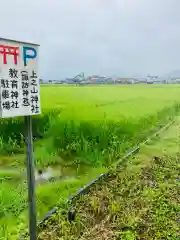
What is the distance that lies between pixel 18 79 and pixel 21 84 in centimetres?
5

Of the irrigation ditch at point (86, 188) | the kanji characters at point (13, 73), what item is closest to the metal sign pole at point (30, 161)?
the kanji characters at point (13, 73)

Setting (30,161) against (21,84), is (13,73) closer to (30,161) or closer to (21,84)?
(21,84)

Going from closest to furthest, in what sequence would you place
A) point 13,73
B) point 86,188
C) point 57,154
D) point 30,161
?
1. point 13,73
2. point 30,161
3. point 86,188
4. point 57,154

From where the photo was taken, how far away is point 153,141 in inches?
358

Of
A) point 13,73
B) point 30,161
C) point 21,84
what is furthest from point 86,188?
point 13,73

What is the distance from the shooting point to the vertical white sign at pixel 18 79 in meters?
2.47

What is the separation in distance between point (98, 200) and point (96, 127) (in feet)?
11.2

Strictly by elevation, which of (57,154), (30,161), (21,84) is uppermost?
(21,84)

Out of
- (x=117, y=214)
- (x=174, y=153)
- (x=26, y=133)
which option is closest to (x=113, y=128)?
(x=174, y=153)

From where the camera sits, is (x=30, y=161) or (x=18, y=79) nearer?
(x=18, y=79)

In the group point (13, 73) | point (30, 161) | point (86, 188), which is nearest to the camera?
point (13, 73)

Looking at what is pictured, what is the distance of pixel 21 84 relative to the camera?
2.64 meters

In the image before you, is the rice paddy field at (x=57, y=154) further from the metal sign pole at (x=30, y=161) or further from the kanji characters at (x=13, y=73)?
the kanji characters at (x=13, y=73)

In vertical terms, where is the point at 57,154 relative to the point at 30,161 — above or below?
below
